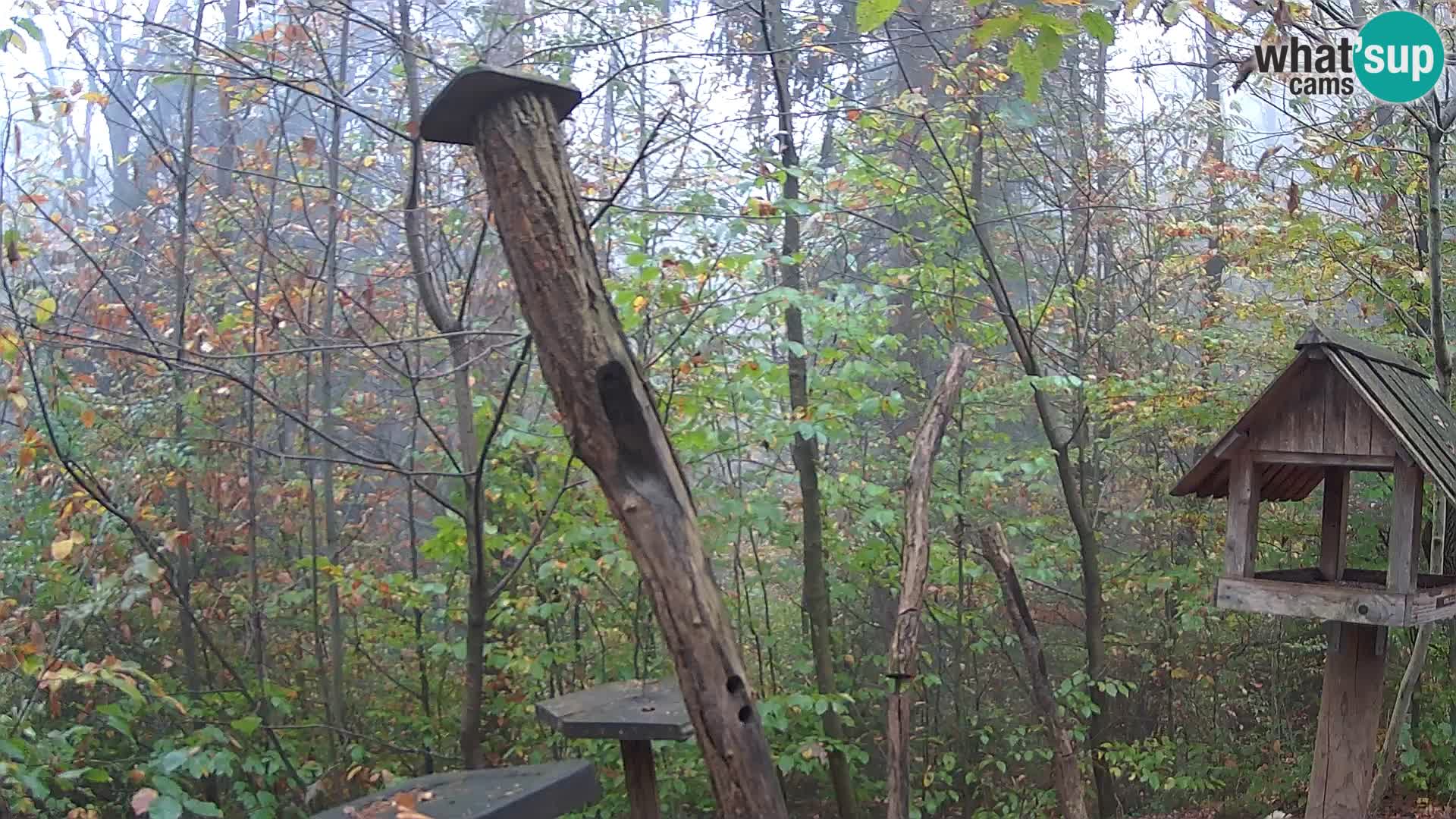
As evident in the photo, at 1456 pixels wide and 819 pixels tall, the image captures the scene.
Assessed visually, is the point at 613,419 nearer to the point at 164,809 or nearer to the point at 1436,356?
the point at 164,809

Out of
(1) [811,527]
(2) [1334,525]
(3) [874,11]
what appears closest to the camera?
(3) [874,11]

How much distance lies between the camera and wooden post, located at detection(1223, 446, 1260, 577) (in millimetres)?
2924

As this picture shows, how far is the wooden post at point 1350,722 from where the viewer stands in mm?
2945

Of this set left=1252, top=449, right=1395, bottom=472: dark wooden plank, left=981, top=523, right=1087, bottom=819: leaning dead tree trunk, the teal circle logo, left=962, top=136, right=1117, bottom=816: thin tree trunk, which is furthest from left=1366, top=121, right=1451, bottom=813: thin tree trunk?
left=962, top=136, right=1117, bottom=816: thin tree trunk

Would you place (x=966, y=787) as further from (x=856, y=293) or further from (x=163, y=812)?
(x=163, y=812)

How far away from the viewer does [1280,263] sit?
548 centimetres

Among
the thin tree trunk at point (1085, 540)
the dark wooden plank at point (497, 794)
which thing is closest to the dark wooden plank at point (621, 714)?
the dark wooden plank at point (497, 794)

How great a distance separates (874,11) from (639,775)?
9.13 ft

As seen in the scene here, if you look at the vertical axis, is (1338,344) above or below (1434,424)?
above

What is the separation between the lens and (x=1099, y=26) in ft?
5.72

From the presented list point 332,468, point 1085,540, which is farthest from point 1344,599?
point 332,468

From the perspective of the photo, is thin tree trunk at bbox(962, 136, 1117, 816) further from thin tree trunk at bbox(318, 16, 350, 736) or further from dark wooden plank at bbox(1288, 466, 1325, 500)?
thin tree trunk at bbox(318, 16, 350, 736)

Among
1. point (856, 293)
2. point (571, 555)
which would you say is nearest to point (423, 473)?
point (571, 555)

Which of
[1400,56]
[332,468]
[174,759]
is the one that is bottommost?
[174,759]
